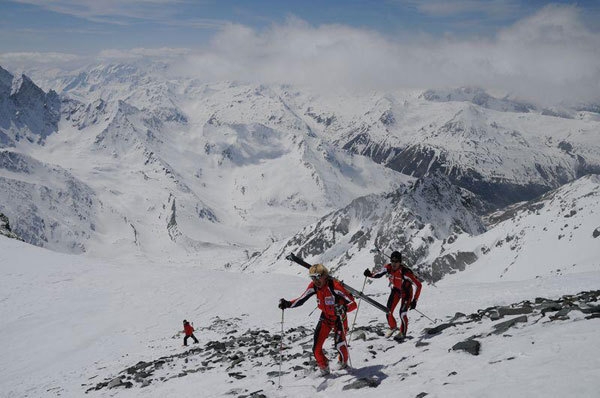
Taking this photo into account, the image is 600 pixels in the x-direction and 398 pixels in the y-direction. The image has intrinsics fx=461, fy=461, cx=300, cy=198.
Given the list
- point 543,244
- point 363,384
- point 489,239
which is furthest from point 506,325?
point 489,239

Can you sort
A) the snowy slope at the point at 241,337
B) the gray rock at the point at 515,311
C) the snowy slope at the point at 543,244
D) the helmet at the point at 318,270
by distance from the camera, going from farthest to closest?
the snowy slope at the point at 543,244, the gray rock at the point at 515,311, the helmet at the point at 318,270, the snowy slope at the point at 241,337

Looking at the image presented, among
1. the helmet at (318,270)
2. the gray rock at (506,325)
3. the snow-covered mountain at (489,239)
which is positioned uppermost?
the helmet at (318,270)

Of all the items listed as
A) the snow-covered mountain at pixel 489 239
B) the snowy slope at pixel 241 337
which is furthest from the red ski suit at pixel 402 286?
the snow-covered mountain at pixel 489 239

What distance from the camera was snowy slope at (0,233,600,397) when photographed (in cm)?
1117

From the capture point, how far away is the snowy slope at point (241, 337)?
11.2m

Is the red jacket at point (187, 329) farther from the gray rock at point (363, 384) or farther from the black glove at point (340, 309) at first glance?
the gray rock at point (363, 384)

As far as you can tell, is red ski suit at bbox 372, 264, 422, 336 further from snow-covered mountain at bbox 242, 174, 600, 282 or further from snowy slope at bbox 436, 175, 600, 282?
snowy slope at bbox 436, 175, 600, 282

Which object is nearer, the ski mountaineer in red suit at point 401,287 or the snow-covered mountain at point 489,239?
the ski mountaineer in red suit at point 401,287

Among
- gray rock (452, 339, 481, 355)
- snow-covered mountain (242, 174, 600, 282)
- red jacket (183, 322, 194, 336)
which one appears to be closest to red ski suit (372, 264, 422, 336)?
gray rock (452, 339, 481, 355)

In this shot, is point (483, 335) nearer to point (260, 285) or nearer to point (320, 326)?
point (320, 326)

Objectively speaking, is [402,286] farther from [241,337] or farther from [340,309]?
[241,337]

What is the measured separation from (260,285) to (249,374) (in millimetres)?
30901

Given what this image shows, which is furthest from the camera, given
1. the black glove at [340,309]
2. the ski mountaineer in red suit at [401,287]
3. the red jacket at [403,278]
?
the red jacket at [403,278]

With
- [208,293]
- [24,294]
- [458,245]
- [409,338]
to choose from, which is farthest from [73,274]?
[458,245]
